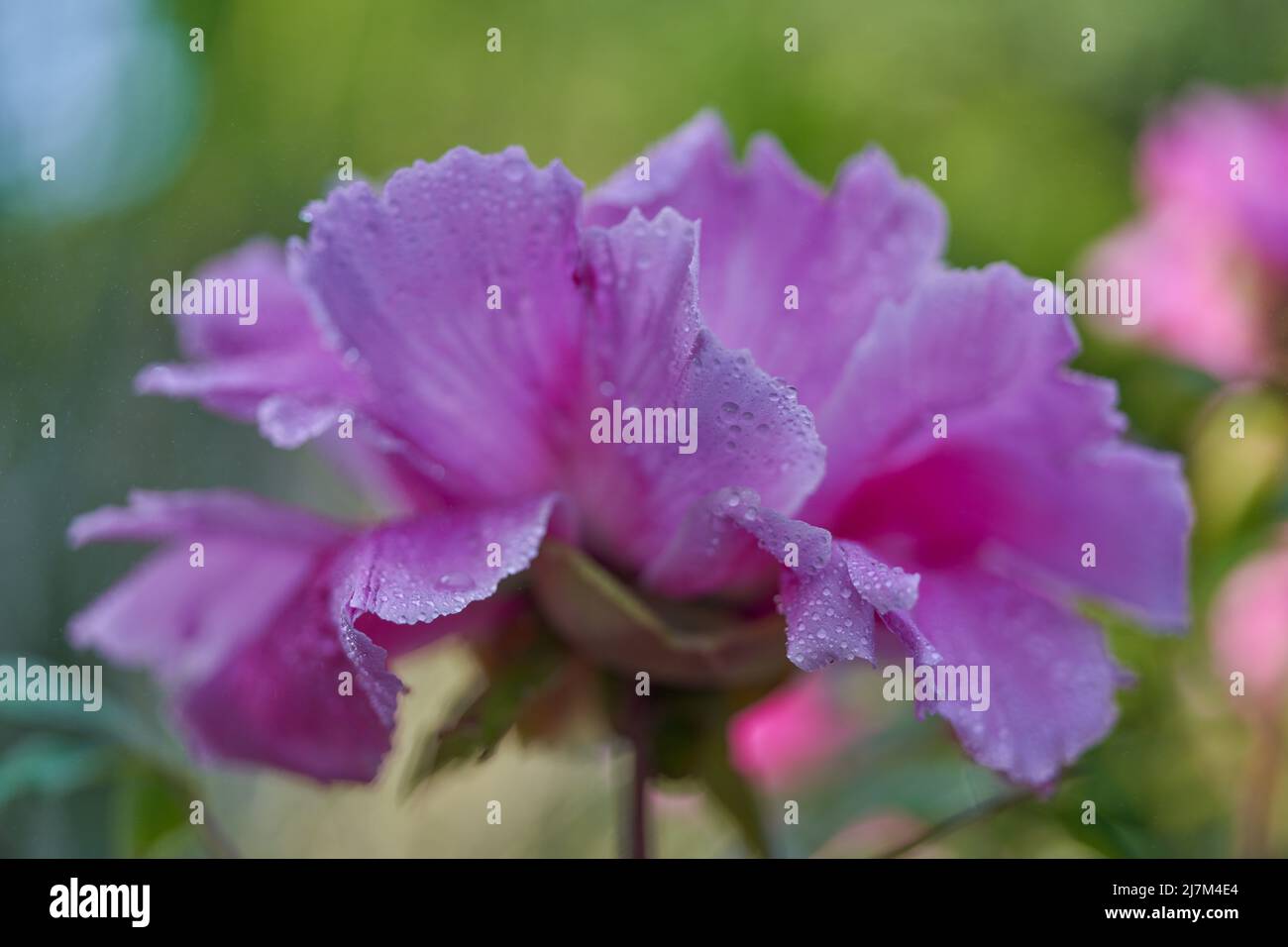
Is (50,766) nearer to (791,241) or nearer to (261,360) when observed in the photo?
(261,360)

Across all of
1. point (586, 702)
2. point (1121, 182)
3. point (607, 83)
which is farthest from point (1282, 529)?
point (607, 83)

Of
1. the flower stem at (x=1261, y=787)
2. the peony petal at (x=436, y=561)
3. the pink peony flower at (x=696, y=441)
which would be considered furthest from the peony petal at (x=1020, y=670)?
the flower stem at (x=1261, y=787)

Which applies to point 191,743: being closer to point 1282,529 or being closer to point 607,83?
point 1282,529

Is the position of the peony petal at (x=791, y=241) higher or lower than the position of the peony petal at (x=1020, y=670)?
higher

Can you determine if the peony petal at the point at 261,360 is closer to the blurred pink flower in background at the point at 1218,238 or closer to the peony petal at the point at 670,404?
the peony petal at the point at 670,404

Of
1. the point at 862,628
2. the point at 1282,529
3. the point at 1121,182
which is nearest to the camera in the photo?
the point at 862,628

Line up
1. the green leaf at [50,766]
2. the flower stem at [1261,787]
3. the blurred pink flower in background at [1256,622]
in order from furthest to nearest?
the blurred pink flower in background at [1256,622] < the flower stem at [1261,787] < the green leaf at [50,766]
